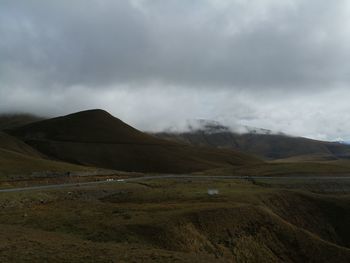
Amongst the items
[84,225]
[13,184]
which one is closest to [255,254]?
[84,225]

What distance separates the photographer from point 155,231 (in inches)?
1670

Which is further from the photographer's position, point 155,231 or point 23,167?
point 23,167

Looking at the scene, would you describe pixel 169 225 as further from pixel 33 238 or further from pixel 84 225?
pixel 33 238

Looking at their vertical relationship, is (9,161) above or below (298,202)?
above

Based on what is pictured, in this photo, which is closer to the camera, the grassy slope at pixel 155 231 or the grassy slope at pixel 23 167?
the grassy slope at pixel 155 231

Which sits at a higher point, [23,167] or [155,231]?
[23,167]

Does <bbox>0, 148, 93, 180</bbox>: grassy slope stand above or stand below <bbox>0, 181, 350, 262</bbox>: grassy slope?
above

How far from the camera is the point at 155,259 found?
29406mm

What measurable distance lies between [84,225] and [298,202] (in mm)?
45469

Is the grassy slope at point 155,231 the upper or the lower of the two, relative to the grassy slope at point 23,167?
lower

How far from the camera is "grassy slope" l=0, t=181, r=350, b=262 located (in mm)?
31250

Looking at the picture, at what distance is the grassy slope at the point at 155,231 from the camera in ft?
103

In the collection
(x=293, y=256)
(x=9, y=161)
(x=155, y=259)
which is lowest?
(x=293, y=256)

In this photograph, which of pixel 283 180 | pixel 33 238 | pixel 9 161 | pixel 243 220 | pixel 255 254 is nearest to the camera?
pixel 33 238
